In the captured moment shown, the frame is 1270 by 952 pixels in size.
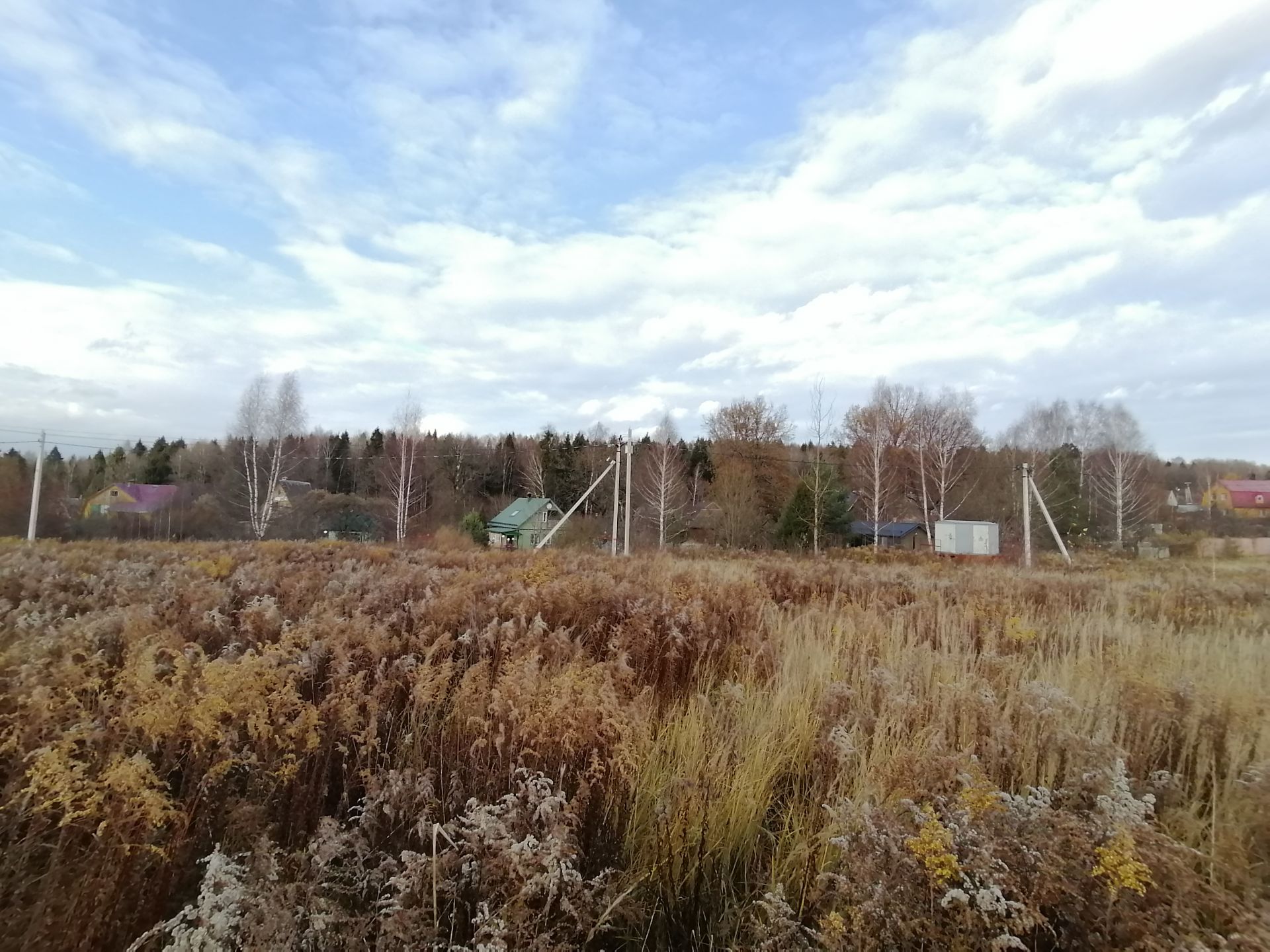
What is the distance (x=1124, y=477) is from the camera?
34.6 meters

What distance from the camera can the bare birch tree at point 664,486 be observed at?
35344 millimetres

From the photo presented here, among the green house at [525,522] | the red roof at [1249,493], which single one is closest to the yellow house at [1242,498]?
the red roof at [1249,493]

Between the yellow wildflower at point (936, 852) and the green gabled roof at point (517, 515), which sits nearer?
the yellow wildflower at point (936, 852)

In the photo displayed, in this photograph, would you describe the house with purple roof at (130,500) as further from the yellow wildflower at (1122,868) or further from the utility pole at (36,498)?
the yellow wildflower at (1122,868)

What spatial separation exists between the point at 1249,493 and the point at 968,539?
2005 cm

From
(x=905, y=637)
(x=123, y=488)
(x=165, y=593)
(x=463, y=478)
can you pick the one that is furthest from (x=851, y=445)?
(x=123, y=488)

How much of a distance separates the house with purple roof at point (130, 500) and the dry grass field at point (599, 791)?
32.4 metres

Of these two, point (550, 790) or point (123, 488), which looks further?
point (123, 488)

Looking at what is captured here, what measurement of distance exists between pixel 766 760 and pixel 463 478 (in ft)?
174

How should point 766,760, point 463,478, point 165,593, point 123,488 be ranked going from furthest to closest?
point 463,478
point 123,488
point 165,593
point 766,760

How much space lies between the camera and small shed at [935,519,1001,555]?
85.4 ft

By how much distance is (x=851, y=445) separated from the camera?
4016 cm

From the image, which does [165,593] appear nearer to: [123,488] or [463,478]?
[123,488]

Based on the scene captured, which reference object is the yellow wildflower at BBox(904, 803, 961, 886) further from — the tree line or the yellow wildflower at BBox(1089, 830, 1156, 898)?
the tree line
